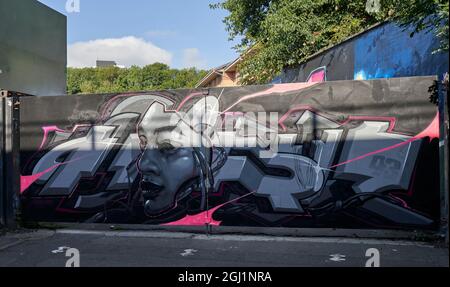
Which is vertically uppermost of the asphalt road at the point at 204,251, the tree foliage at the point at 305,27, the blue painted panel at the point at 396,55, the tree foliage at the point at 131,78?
the tree foliage at the point at 131,78

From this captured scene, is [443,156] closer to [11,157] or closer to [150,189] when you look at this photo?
[150,189]

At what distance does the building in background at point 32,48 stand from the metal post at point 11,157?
5.10 feet

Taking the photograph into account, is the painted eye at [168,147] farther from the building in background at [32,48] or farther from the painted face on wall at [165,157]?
the building in background at [32,48]

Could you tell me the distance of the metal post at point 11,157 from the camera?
7.27m

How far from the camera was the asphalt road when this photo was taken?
17.0 feet

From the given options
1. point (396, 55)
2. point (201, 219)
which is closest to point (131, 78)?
point (396, 55)

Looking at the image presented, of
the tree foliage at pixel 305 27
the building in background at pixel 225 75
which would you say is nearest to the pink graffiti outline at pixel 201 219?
the tree foliage at pixel 305 27

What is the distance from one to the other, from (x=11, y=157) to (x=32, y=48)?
3291 millimetres

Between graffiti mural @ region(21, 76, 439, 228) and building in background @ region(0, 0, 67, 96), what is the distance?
6.73 ft
